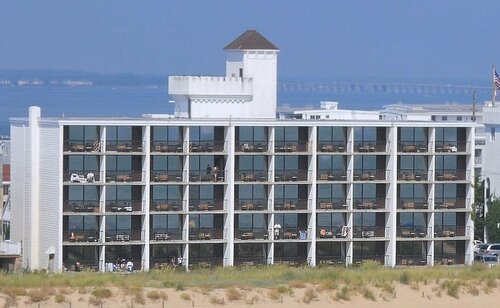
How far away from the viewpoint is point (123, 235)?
78.3m

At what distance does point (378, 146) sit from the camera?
269 ft

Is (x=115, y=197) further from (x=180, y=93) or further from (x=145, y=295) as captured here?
(x=145, y=295)

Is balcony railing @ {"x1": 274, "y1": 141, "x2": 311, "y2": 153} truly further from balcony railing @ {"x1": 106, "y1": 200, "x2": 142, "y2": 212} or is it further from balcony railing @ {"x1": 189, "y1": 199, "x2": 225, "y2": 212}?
balcony railing @ {"x1": 106, "y1": 200, "x2": 142, "y2": 212}

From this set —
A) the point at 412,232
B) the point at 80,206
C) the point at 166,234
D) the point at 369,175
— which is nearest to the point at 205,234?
the point at 166,234

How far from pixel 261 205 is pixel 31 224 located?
971 cm

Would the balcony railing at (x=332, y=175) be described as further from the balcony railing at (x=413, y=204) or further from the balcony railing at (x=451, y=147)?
the balcony railing at (x=451, y=147)

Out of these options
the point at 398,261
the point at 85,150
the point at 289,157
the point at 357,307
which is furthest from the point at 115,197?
the point at 357,307

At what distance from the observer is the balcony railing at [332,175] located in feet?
266

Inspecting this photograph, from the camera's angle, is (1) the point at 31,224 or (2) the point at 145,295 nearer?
(2) the point at 145,295

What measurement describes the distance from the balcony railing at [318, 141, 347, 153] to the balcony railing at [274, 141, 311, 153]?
602 mm

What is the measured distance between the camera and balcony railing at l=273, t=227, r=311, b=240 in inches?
3162

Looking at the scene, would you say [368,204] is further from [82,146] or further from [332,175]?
[82,146]

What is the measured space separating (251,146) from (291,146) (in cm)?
175

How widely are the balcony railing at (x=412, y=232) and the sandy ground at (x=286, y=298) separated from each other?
22.5 m
